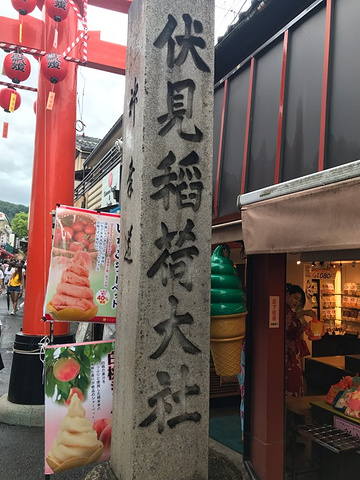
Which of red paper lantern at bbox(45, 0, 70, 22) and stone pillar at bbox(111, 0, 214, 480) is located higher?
red paper lantern at bbox(45, 0, 70, 22)

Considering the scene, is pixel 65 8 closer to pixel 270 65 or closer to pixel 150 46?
pixel 270 65

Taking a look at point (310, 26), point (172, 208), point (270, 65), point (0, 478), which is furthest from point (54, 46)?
point (0, 478)

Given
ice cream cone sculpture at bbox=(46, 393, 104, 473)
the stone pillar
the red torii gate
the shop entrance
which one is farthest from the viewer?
the red torii gate

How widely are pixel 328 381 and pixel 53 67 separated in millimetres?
8279

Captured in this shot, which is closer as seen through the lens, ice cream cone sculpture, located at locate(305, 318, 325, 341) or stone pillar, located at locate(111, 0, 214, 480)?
stone pillar, located at locate(111, 0, 214, 480)

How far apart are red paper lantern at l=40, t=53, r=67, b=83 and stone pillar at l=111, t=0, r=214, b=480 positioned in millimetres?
3546

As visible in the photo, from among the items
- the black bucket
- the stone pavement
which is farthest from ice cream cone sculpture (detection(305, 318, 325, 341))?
the black bucket

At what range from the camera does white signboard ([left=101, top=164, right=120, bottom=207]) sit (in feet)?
38.4

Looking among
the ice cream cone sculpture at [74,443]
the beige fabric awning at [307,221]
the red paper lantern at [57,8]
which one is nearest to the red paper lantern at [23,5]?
the red paper lantern at [57,8]

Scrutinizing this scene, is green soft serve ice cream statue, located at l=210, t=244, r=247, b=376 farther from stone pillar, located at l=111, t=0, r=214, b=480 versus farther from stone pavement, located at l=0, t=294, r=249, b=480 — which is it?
stone pavement, located at l=0, t=294, r=249, b=480

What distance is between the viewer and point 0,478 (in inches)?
193

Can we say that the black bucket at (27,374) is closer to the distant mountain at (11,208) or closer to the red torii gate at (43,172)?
the red torii gate at (43,172)

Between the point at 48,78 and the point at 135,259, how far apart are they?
4.92 m

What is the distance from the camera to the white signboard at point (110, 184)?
38.4 ft
